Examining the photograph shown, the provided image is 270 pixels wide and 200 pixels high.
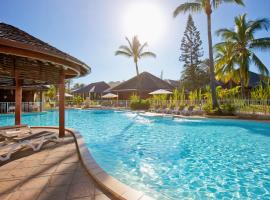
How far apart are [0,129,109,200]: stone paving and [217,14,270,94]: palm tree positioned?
19.2 meters

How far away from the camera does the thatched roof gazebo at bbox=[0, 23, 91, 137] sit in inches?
162

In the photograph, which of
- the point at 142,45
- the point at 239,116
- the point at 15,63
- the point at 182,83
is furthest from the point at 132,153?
the point at 182,83

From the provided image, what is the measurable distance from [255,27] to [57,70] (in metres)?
19.4

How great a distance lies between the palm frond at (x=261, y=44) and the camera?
60.2 feet

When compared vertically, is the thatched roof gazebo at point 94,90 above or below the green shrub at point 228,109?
above

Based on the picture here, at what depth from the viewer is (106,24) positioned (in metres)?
15.8

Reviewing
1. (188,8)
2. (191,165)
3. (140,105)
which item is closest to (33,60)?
(191,165)

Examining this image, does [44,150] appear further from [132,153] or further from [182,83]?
[182,83]

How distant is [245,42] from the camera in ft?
64.2

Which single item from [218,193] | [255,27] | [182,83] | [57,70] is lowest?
[218,193]

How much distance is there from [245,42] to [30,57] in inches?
817

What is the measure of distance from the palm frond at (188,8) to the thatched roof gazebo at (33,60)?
1316cm

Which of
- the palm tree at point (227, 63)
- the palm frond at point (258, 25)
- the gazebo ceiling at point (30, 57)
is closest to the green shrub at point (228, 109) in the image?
the palm tree at point (227, 63)

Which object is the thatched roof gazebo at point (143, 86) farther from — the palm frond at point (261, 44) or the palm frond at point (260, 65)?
the palm frond at point (261, 44)
